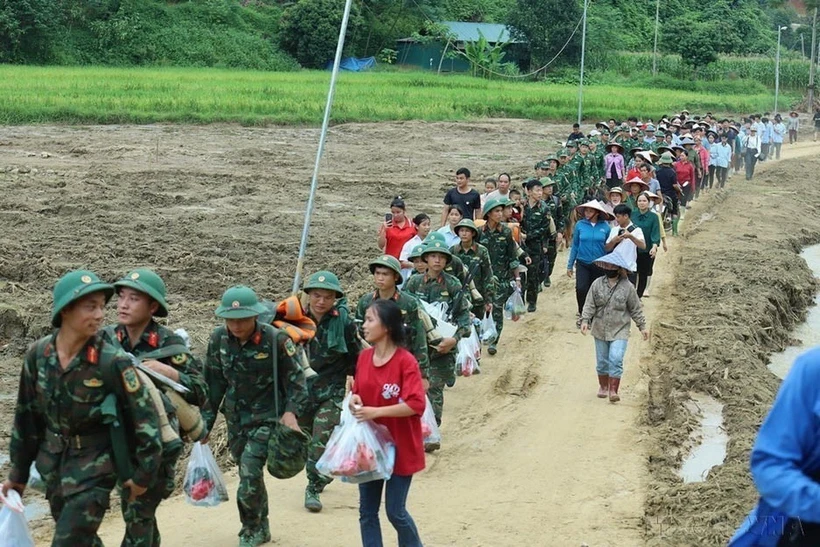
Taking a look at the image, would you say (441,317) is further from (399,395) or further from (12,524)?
(12,524)

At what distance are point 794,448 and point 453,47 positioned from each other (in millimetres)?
63563

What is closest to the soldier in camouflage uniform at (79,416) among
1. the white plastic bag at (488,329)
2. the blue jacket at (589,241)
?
the white plastic bag at (488,329)

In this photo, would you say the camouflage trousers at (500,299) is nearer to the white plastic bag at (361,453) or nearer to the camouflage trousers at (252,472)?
the camouflage trousers at (252,472)

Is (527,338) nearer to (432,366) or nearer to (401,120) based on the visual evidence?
(432,366)

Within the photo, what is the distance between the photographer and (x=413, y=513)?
8.73 metres

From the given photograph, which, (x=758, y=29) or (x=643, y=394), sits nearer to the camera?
(x=643, y=394)

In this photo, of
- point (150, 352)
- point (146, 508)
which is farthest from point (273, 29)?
point (146, 508)

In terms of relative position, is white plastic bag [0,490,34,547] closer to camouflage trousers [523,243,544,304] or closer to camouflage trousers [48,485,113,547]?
camouflage trousers [48,485,113,547]

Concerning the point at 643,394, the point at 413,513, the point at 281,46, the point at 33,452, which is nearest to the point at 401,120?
the point at 281,46

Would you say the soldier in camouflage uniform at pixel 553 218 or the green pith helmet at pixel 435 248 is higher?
the green pith helmet at pixel 435 248

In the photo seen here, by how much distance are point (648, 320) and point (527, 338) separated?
2097 mm

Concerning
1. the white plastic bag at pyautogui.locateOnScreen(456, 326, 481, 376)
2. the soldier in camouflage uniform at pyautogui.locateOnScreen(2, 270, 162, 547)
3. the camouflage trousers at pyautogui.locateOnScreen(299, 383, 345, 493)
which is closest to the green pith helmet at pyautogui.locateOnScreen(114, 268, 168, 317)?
the soldier in camouflage uniform at pyautogui.locateOnScreen(2, 270, 162, 547)

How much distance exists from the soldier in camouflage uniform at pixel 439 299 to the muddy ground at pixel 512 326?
0.58 metres

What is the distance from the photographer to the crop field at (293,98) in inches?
1577
